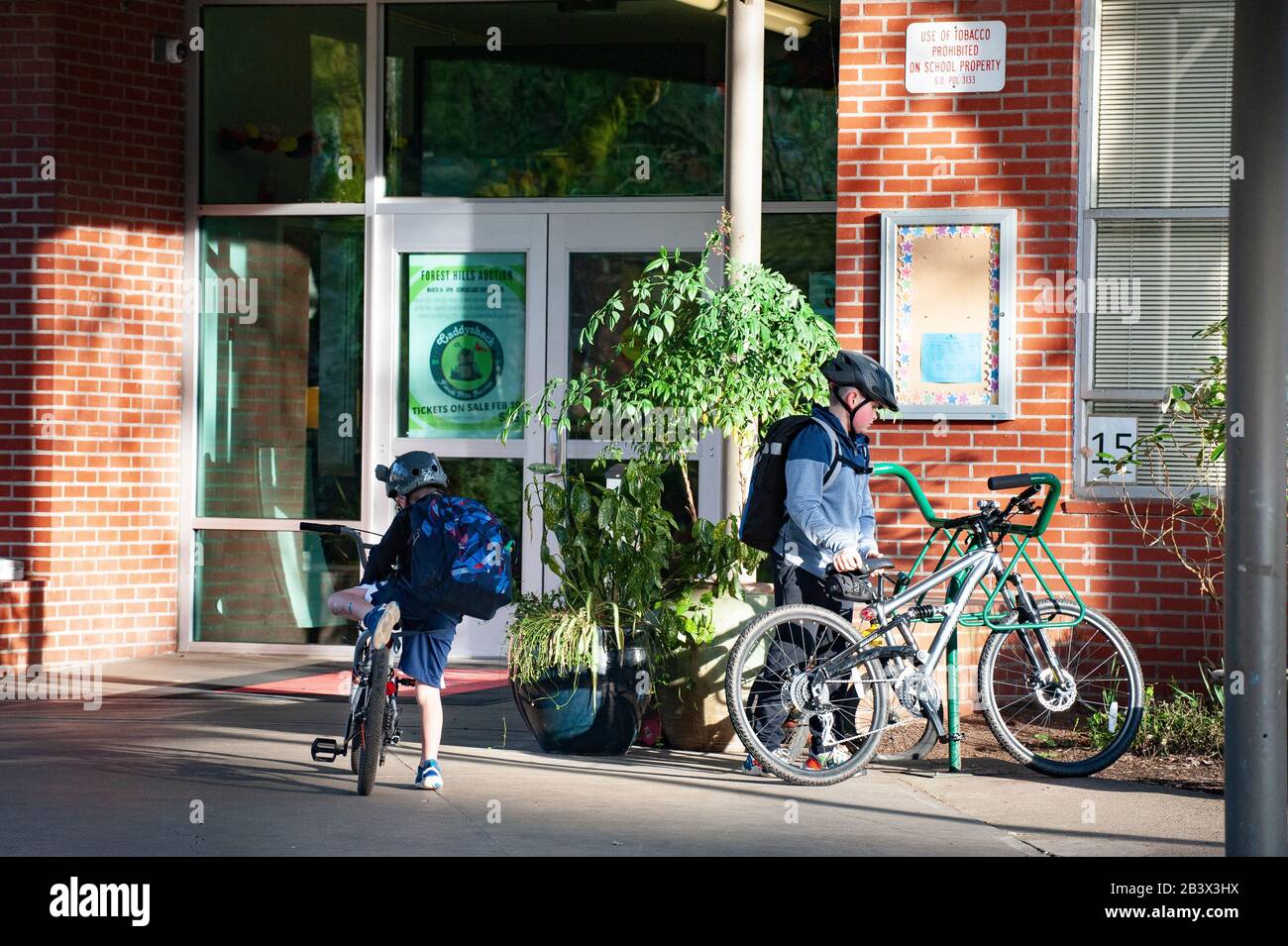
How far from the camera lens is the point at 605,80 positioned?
10.2 meters

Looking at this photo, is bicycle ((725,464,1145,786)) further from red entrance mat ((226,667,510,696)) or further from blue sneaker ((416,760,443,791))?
red entrance mat ((226,667,510,696))

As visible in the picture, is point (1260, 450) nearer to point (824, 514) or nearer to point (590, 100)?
point (824, 514)

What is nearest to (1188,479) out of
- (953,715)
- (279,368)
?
(953,715)

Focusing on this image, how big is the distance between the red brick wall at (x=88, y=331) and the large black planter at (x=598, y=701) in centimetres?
386

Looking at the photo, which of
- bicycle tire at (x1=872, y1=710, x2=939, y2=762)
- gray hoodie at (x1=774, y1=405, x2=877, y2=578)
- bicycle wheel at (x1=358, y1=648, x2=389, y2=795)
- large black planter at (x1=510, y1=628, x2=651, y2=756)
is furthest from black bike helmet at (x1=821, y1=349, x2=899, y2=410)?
bicycle wheel at (x1=358, y1=648, x2=389, y2=795)

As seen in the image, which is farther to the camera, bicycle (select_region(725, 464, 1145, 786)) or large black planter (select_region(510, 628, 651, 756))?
large black planter (select_region(510, 628, 651, 756))

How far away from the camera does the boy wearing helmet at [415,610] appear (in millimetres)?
6359

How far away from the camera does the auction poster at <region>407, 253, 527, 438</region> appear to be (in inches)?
406

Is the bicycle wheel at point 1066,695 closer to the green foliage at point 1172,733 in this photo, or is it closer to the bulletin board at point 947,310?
the green foliage at point 1172,733

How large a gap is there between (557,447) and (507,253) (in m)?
1.29

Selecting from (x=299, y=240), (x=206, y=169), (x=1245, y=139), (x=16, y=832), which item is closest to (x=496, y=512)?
(x=299, y=240)

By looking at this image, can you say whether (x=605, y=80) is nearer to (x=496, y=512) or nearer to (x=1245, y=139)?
(x=496, y=512)

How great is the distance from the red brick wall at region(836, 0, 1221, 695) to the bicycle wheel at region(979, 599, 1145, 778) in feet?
1.32

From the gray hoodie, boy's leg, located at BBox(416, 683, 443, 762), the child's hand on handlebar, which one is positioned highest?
the gray hoodie
